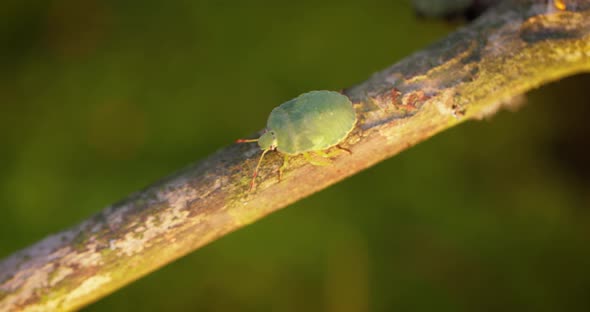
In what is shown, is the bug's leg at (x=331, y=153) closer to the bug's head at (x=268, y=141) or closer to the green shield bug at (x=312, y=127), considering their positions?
the green shield bug at (x=312, y=127)

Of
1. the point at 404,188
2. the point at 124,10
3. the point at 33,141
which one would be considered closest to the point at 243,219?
the point at 404,188

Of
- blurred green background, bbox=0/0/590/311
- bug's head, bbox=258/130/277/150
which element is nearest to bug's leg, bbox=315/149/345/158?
bug's head, bbox=258/130/277/150

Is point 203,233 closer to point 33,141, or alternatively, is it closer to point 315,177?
point 315,177

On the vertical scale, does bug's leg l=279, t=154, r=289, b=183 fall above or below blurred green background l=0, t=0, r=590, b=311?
below

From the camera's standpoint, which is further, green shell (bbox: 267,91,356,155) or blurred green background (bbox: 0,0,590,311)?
blurred green background (bbox: 0,0,590,311)

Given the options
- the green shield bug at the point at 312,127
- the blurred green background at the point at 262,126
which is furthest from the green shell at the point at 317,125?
the blurred green background at the point at 262,126

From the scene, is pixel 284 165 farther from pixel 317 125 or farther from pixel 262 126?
pixel 262 126

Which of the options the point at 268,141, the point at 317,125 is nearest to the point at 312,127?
the point at 317,125

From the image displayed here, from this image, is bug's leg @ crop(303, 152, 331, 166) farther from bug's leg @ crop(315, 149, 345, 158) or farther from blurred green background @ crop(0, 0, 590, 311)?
blurred green background @ crop(0, 0, 590, 311)
